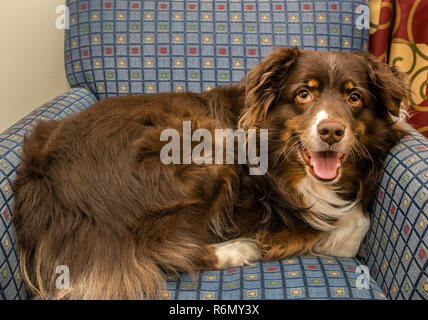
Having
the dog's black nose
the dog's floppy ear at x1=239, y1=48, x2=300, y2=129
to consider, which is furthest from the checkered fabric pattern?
the dog's floppy ear at x1=239, y1=48, x2=300, y2=129

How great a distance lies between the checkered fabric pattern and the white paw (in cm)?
3

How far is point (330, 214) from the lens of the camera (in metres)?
1.95

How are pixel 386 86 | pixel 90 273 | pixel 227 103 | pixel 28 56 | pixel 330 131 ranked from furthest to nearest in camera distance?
pixel 28 56
pixel 227 103
pixel 386 86
pixel 330 131
pixel 90 273

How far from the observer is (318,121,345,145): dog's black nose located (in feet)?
5.44

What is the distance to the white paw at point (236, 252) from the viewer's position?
1795 millimetres

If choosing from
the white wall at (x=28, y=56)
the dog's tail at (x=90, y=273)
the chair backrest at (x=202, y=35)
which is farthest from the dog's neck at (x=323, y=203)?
the white wall at (x=28, y=56)

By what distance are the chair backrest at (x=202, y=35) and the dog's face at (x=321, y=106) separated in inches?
24.5

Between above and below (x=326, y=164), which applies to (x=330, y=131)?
above

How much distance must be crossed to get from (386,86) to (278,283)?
0.98 metres

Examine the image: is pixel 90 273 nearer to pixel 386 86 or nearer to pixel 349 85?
pixel 349 85

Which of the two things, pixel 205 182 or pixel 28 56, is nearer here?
pixel 205 182

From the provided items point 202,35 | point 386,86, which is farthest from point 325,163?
point 202,35

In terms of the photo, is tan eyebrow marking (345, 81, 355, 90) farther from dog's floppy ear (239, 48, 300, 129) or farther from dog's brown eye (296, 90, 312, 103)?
dog's floppy ear (239, 48, 300, 129)
